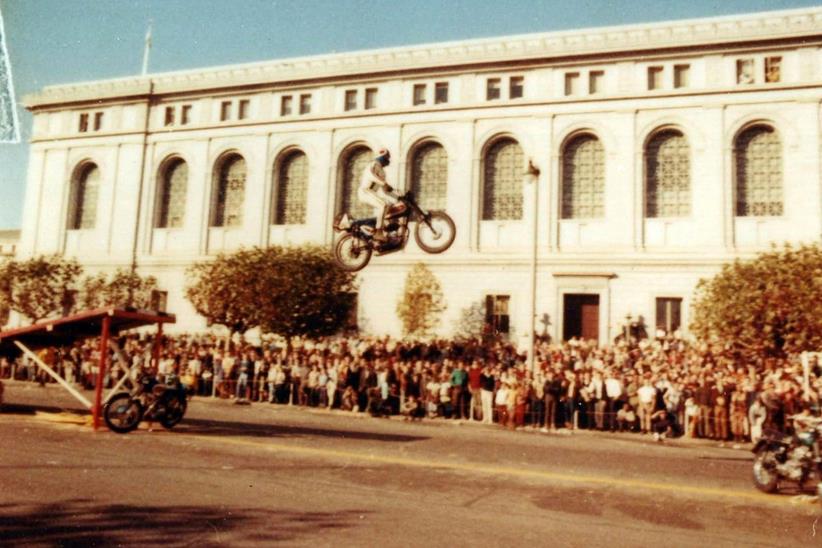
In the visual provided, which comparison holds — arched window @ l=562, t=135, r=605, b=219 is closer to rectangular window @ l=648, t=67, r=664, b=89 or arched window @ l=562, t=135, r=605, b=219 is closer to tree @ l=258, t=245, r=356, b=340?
rectangular window @ l=648, t=67, r=664, b=89

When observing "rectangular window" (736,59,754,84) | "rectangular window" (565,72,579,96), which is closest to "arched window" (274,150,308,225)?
"rectangular window" (565,72,579,96)

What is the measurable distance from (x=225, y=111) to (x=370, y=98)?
32.8 ft

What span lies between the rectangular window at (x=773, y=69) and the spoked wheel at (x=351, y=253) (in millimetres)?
26422

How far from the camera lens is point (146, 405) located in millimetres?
15281

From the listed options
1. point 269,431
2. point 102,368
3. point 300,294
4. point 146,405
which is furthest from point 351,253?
point 300,294

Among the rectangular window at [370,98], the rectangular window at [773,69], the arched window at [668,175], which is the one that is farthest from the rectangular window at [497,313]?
the rectangular window at [773,69]

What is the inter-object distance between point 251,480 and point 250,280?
62.9ft

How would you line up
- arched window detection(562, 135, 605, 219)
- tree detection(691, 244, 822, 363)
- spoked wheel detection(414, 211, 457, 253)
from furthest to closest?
arched window detection(562, 135, 605, 219) < tree detection(691, 244, 822, 363) < spoked wheel detection(414, 211, 457, 253)

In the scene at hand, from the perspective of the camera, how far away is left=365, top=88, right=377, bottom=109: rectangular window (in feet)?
123

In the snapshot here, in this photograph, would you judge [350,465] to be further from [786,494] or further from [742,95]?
[742,95]

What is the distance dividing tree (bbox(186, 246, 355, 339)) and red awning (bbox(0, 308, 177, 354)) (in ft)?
35.4

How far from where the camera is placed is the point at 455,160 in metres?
35.1

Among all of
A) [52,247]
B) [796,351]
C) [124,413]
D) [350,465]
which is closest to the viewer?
[350,465]

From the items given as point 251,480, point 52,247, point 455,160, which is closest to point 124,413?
point 251,480
